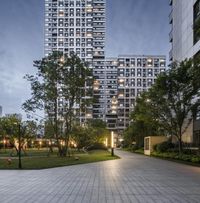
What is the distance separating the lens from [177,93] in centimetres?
3431

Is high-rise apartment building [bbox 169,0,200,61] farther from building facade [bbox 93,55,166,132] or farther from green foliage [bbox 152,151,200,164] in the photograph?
building facade [bbox 93,55,166,132]

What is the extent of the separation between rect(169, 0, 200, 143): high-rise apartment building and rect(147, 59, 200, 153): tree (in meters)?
5.44

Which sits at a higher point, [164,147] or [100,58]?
[100,58]

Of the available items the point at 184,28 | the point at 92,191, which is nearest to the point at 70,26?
the point at 184,28

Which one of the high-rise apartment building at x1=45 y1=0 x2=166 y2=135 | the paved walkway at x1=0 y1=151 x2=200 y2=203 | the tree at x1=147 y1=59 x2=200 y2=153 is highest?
the high-rise apartment building at x1=45 y1=0 x2=166 y2=135

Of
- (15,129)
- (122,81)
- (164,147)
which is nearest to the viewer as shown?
(164,147)

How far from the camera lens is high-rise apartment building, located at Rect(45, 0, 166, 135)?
163m

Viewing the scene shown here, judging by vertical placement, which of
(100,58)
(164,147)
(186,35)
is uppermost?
(100,58)

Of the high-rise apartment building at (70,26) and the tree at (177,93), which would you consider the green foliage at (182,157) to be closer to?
the tree at (177,93)

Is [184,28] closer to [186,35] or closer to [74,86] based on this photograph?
[186,35]

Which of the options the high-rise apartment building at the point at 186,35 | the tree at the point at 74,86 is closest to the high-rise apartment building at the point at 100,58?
the high-rise apartment building at the point at 186,35

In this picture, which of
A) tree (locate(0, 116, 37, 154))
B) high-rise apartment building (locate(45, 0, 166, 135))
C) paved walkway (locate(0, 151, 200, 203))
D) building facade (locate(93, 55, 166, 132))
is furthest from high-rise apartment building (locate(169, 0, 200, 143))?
building facade (locate(93, 55, 166, 132))

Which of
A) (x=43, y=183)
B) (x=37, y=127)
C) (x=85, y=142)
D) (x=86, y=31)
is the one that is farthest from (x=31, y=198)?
(x=86, y=31)

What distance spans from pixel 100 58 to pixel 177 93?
141799 millimetres
